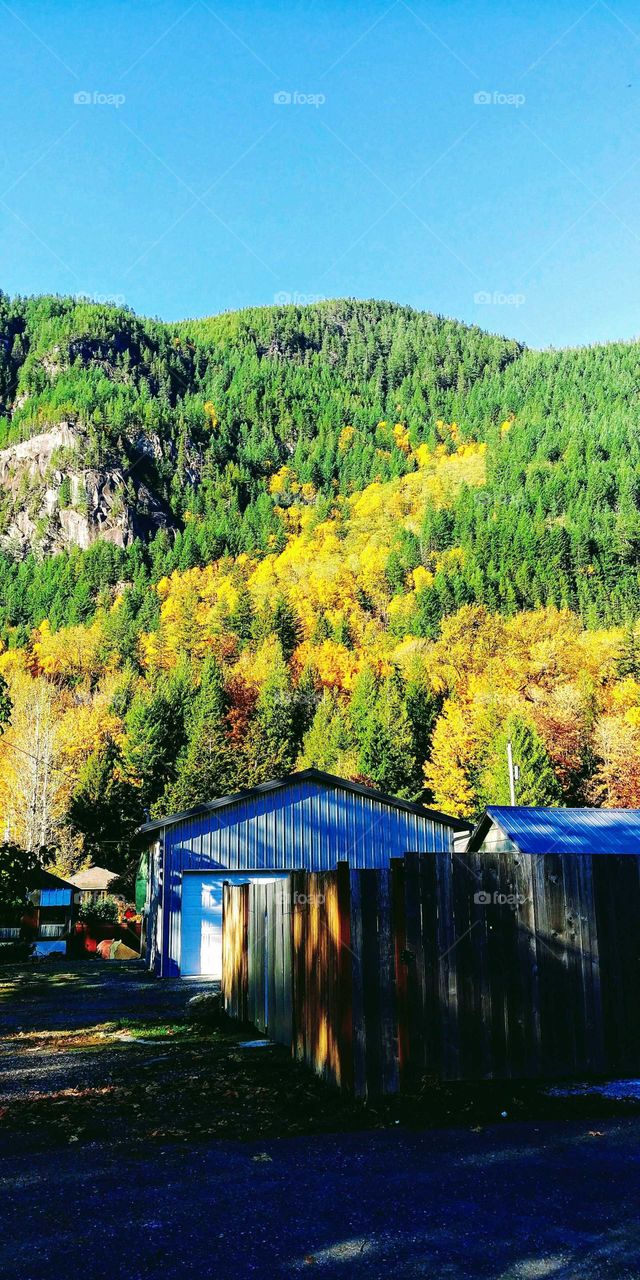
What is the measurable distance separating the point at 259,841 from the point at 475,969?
1561 centimetres

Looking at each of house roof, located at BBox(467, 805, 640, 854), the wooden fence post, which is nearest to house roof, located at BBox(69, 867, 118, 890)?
house roof, located at BBox(467, 805, 640, 854)

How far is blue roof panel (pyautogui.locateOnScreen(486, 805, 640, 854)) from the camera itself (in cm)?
2372

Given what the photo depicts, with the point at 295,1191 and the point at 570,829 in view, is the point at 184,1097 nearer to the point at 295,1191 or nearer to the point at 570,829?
the point at 295,1191

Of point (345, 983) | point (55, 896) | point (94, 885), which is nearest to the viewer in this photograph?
point (345, 983)

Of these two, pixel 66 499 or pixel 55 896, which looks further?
pixel 66 499

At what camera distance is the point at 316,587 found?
91125 mm

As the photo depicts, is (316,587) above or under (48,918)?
above

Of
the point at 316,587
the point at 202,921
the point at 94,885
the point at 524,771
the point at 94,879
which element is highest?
the point at 316,587

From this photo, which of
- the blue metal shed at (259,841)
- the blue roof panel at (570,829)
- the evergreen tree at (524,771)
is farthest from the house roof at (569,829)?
the evergreen tree at (524,771)

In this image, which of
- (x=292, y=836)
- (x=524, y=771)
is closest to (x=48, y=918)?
(x=292, y=836)

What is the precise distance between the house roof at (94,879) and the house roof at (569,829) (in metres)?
22.2

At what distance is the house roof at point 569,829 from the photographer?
2372 centimetres

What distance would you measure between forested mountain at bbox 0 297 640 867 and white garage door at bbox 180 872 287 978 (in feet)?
83.2

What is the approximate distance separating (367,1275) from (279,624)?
75468mm
